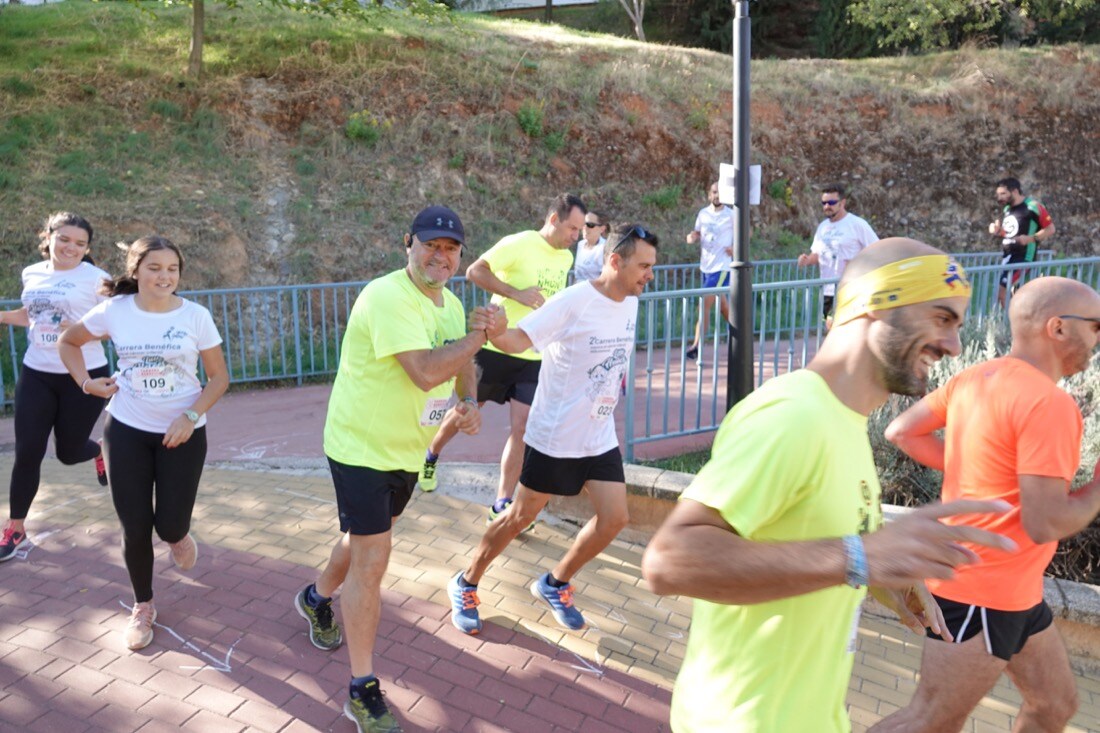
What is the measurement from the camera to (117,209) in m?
12.0

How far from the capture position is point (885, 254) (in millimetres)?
1831

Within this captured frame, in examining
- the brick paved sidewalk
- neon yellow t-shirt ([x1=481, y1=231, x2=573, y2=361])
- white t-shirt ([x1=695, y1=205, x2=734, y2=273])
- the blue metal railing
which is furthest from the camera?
white t-shirt ([x1=695, y1=205, x2=734, y2=273])

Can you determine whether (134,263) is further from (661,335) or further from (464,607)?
(661,335)

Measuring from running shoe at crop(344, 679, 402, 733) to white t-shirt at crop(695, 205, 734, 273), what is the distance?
8492mm

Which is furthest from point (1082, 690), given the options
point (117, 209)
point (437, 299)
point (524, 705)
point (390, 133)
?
point (390, 133)

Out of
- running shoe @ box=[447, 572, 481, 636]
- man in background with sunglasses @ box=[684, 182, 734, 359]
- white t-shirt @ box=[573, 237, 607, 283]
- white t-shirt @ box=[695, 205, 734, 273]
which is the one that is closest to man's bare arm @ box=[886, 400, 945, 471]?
running shoe @ box=[447, 572, 481, 636]

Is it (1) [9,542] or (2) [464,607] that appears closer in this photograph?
(2) [464,607]

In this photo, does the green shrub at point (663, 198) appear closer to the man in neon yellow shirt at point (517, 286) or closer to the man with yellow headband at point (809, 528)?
the man in neon yellow shirt at point (517, 286)

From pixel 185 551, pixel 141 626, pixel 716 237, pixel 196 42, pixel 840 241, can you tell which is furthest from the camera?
pixel 196 42

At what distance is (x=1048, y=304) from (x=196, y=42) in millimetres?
15248

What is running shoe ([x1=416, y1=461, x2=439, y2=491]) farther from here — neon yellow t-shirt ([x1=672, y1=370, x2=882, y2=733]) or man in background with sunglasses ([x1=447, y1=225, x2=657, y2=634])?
neon yellow t-shirt ([x1=672, y1=370, x2=882, y2=733])

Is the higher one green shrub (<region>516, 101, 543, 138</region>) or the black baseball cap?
green shrub (<region>516, 101, 543, 138</region>)

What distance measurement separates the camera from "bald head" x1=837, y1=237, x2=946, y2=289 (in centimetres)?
180

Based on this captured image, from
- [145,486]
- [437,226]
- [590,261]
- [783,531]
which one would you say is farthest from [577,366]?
[590,261]
